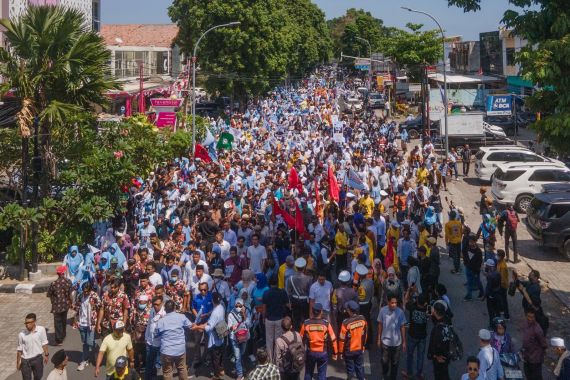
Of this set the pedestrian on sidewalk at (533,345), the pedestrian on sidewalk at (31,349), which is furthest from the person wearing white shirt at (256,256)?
the pedestrian on sidewalk at (533,345)

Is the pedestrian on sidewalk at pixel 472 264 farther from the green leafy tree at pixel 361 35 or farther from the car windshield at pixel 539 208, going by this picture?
the green leafy tree at pixel 361 35

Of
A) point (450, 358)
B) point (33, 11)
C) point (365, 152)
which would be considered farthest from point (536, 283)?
point (365, 152)

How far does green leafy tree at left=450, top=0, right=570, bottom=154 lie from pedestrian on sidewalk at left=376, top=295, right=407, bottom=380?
363cm

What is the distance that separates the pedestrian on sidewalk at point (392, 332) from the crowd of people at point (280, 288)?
0.7 inches

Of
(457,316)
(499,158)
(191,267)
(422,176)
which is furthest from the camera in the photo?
(499,158)

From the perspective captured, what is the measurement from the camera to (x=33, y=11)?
15.2 meters

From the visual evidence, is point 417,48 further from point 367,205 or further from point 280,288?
point 280,288

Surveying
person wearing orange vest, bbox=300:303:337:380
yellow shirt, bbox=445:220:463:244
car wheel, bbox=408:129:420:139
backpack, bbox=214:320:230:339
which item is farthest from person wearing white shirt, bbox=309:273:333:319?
car wheel, bbox=408:129:420:139

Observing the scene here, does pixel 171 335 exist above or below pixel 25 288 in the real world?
above

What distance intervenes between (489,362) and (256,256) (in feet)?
18.2

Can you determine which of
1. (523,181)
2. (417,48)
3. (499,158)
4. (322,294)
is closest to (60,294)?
(322,294)

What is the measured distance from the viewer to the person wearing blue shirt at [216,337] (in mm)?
9555

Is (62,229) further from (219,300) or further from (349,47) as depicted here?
(349,47)

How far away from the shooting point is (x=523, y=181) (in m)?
21.0
